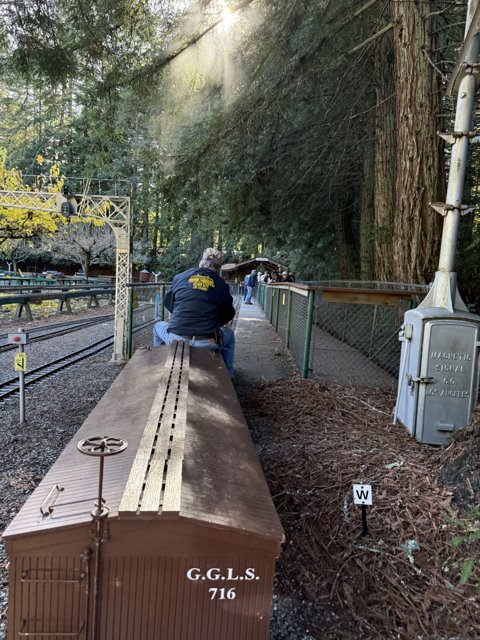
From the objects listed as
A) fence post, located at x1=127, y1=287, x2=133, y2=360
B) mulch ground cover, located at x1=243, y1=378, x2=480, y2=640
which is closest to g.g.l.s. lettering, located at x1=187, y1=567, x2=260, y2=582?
mulch ground cover, located at x1=243, y1=378, x2=480, y2=640

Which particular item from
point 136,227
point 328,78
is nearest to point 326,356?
point 328,78

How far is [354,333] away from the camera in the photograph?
9.01 meters

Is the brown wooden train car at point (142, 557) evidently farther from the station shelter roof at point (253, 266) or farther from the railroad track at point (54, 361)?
the station shelter roof at point (253, 266)

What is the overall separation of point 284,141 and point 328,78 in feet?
6.96

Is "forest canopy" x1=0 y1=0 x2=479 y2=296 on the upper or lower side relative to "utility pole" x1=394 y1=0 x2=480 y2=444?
upper

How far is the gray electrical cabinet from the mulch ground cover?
23cm

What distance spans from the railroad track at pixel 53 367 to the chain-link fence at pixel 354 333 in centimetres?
436

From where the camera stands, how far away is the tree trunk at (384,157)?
8.43m

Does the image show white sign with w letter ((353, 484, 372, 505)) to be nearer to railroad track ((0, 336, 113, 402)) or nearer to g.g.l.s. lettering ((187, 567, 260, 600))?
g.g.l.s. lettering ((187, 567, 260, 600))

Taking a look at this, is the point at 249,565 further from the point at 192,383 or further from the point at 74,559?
the point at 192,383

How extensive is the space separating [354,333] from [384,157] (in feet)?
12.0

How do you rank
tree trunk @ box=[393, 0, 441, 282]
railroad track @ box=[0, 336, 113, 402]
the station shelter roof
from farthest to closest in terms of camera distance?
the station shelter roof
railroad track @ box=[0, 336, 113, 402]
tree trunk @ box=[393, 0, 441, 282]

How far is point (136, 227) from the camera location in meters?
50.1

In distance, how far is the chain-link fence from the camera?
5.67m
